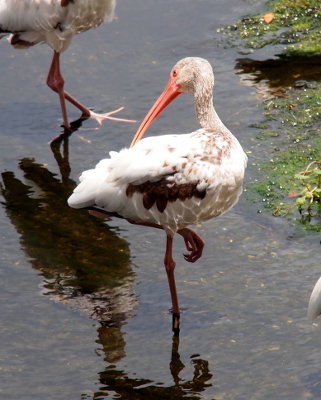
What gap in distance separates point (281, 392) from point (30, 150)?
153 inches

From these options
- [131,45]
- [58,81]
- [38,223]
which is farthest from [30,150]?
[131,45]

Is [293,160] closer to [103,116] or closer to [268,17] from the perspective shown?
[103,116]

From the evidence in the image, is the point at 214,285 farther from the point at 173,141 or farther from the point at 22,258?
the point at 22,258

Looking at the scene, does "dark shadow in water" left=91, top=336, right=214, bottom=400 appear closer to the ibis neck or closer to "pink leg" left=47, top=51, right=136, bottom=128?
the ibis neck

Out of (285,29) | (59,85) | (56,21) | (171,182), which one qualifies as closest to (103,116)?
(59,85)

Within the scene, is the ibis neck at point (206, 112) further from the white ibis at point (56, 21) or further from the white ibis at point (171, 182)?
the white ibis at point (56, 21)

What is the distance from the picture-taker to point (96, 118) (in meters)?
7.82

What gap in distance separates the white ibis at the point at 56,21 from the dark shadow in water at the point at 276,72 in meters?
1.61

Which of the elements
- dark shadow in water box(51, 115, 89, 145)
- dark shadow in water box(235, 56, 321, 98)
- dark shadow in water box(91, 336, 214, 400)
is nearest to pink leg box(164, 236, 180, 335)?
dark shadow in water box(91, 336, 214, 400)

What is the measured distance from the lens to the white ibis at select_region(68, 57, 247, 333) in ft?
16.0

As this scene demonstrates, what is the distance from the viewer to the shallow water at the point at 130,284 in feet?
15.2

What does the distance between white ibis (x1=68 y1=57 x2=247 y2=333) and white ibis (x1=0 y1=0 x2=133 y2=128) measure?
2.63 meters

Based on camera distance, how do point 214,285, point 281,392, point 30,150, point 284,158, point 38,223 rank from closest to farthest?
point 281,392 → point 214,285 → point 38,223 → point 284,158 → point 30,150

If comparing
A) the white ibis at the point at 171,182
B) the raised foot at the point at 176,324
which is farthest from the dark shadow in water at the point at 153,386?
the white ibis at the point at 171,182
